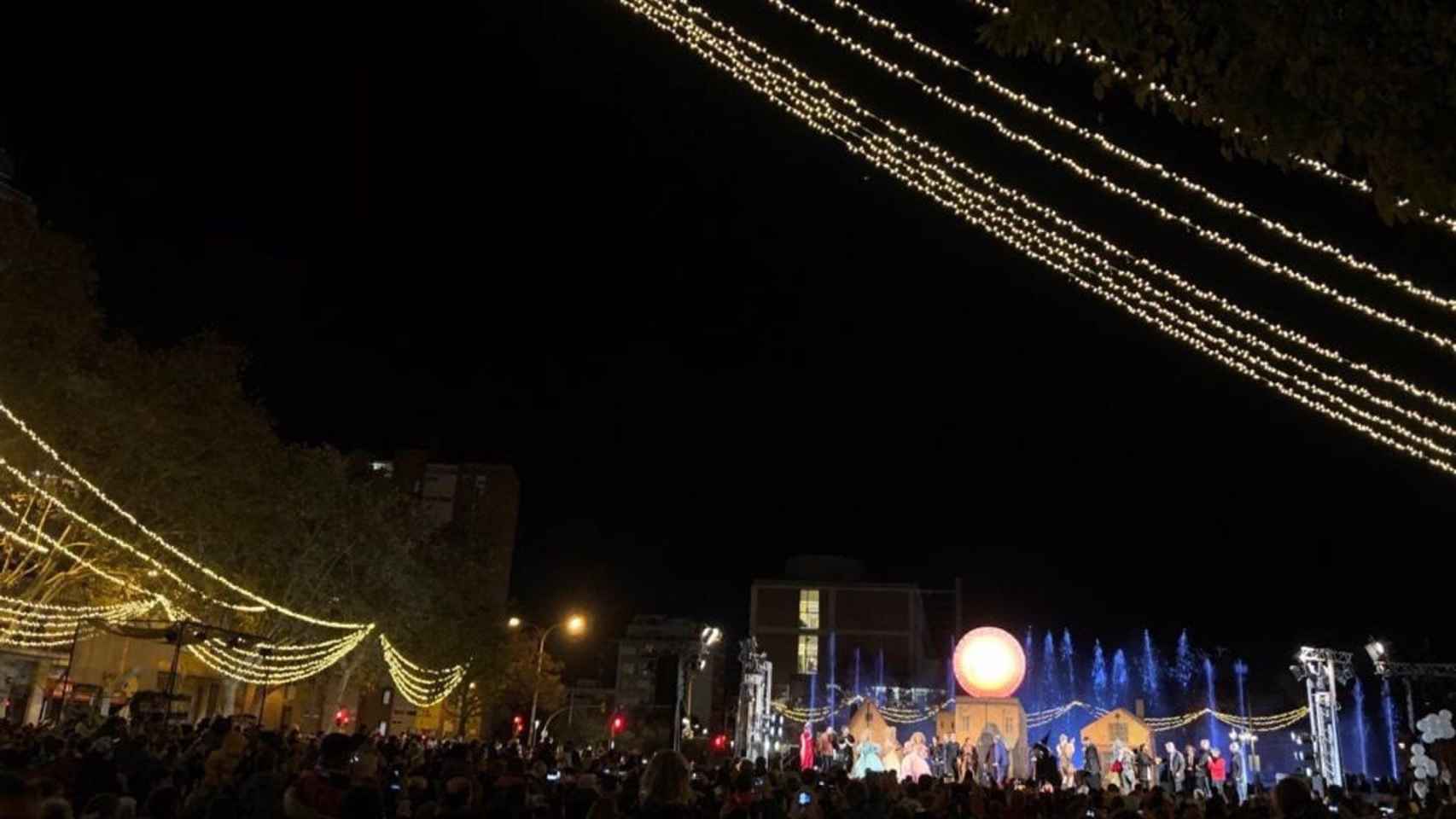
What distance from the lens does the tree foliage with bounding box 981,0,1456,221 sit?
563 centimetres

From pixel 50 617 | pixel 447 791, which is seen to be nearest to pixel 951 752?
pixel 50 617

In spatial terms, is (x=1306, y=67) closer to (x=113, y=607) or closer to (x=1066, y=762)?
(x=113, y=607)

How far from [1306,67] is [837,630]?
211 ft

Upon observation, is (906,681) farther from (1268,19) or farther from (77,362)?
(1268,19)

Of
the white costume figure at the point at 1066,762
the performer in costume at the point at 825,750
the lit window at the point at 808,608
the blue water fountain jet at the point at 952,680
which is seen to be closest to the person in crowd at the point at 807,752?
the performer in costume at the point at 825,750

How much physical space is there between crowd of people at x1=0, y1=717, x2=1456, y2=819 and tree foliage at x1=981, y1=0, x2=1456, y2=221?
136 inches

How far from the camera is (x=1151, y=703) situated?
60.3 meters

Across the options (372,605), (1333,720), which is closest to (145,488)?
(372,605)

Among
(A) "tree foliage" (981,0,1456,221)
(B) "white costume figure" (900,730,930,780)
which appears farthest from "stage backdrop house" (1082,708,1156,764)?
(A) "tree foliage" (981,0,1456,221)

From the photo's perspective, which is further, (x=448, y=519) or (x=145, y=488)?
(x=448, y=519)

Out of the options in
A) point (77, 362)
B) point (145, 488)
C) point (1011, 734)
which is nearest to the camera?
point (77, 362)

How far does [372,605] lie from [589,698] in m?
42.0

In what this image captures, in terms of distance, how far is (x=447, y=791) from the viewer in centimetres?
844

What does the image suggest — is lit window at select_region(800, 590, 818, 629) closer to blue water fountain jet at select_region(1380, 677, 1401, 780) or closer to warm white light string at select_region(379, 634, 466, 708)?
warm white light string at select_region(379, 634, 466, 708)
